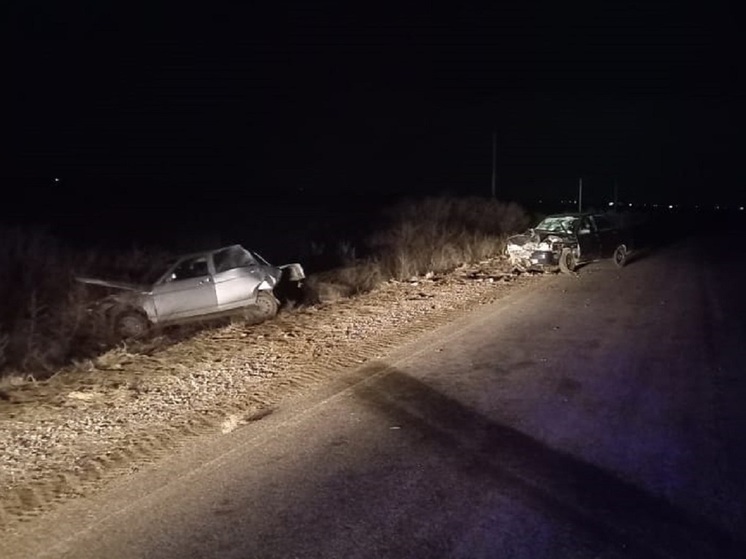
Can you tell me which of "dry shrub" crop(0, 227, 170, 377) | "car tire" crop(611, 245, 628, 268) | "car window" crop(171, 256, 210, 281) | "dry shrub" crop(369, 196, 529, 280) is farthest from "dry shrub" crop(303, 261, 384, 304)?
"car tire" crop(611, 245, 628, 268)

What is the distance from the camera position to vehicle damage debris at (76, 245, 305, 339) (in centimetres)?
1430

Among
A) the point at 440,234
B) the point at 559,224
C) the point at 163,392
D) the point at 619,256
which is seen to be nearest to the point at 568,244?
the point at 559,224

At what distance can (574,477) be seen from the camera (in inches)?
243

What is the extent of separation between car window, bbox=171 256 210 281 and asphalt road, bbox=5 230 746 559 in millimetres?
5189

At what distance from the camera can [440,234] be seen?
1388 inches

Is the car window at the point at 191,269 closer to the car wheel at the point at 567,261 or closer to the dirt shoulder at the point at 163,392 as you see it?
the dirt shoulder at the point at 163,392

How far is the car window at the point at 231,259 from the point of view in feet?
48.7

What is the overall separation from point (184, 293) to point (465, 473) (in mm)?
9274

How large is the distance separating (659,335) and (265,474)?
8.55 m

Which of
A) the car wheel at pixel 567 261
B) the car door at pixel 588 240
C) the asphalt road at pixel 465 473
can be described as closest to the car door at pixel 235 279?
the asphalt road at pixel 465 473

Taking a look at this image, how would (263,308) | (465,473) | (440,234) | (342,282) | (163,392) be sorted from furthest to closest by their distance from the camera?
(440,234) → (342,282) → (263,308) → (163,392) → (465,473)

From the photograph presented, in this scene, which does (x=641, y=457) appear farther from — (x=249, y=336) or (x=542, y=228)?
(x=542, y=228)

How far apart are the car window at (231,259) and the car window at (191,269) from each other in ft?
0.75

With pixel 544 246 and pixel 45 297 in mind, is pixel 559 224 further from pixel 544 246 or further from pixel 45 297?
pixel 45 297
